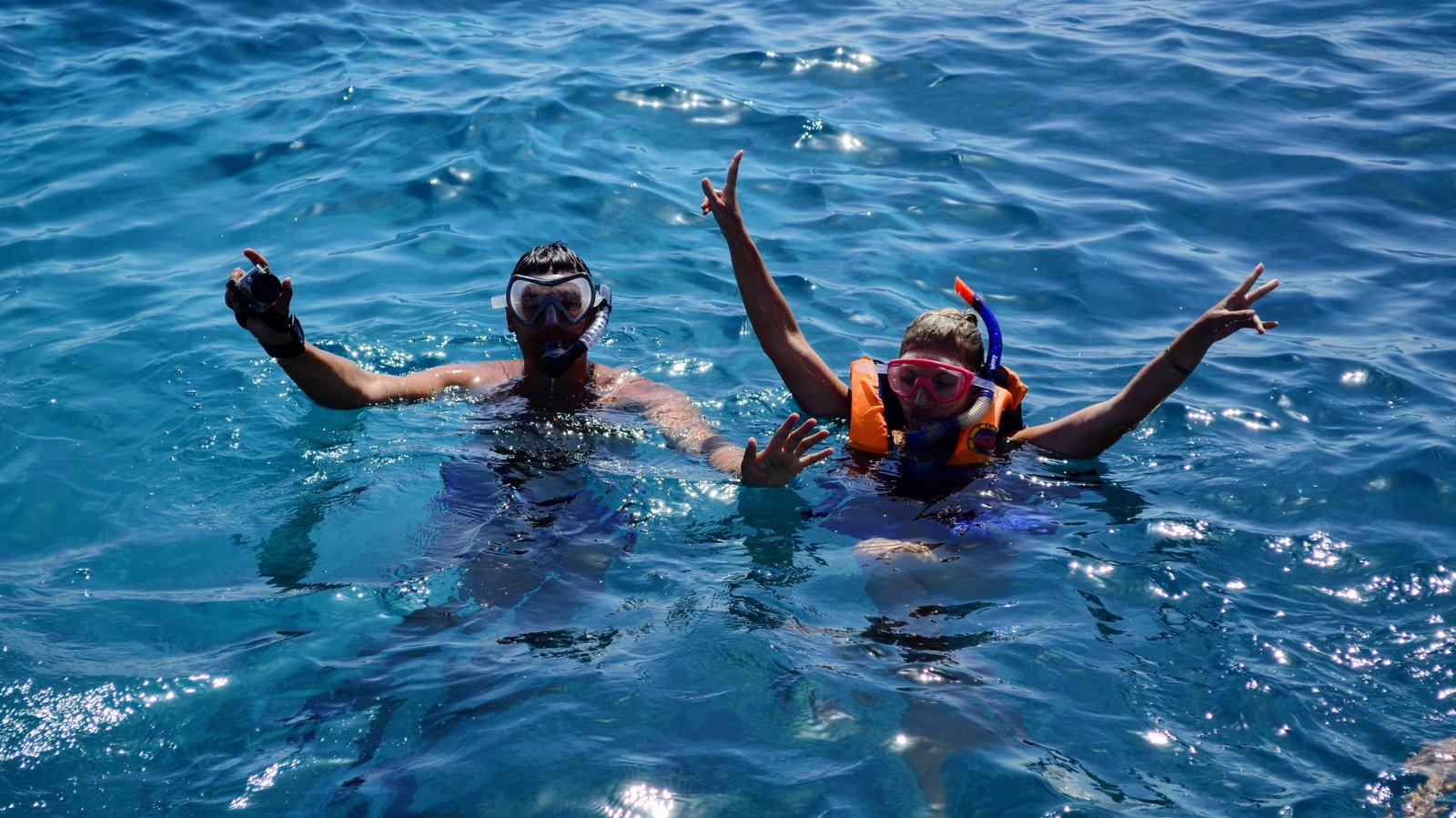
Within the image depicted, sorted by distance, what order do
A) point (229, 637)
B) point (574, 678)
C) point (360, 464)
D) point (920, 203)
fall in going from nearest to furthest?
1. point (574, 678)
2. point (229, 637)
3. point (360, 464)
4. point (920, 203)

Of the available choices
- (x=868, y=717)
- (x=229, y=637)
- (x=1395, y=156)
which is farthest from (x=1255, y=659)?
(x=1395, y=156)

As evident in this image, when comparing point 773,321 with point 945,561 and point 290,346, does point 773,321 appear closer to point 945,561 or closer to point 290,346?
point 945,561

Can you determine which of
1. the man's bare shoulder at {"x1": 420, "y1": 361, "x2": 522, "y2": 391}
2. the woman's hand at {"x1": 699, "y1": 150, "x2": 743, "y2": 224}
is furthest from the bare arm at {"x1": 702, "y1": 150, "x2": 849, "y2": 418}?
the man's bare shoulder at {"x1": 420, "y1": 361, "x2": 522, "y2": 391}

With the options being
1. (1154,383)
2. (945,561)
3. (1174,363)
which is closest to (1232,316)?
(1174,363)

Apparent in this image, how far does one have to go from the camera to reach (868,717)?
3604 mm

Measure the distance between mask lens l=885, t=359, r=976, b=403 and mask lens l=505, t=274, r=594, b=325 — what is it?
4.65 ft

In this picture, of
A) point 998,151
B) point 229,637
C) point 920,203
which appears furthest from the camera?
point 998,151

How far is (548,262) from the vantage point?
5.43 m

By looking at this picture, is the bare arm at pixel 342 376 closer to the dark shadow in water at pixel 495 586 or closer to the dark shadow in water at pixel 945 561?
the dark shadow in water at pixel 495 586

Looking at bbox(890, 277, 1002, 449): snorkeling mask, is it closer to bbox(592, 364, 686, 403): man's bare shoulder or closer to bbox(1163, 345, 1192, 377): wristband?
bbox(1163, 345, 1192, 377): wristband

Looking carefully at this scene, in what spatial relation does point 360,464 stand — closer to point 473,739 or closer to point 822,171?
point 473,739

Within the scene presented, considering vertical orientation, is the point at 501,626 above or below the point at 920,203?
below

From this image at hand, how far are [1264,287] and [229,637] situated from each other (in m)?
4.00

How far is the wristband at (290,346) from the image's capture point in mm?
4570
